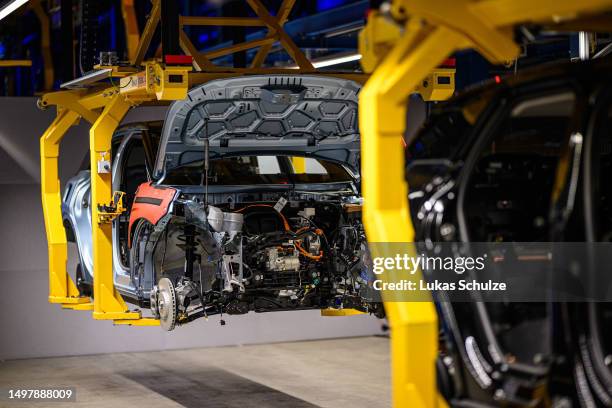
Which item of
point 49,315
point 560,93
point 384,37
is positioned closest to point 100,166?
point 49,315

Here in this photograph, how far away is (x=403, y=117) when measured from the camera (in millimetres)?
4430

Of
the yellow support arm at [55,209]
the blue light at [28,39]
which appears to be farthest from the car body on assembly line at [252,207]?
the blue light at [28,39]

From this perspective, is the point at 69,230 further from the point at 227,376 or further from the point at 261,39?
the point at 261,39

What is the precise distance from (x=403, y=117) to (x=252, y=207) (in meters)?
4.19

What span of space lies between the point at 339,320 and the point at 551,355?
8413 millimetres

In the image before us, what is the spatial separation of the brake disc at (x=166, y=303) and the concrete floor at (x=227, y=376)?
0.81 metres

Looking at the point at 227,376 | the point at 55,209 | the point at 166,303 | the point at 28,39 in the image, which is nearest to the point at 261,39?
the point at 55,209

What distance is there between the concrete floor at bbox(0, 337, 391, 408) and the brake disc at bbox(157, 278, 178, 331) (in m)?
0.81

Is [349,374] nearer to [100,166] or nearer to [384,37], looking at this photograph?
[100,166]

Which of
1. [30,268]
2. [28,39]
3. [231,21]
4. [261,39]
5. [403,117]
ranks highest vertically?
[28,39]

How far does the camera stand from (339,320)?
12.4 meters

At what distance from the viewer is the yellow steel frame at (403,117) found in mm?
4297

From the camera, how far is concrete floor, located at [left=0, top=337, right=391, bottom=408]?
8953 millimetres

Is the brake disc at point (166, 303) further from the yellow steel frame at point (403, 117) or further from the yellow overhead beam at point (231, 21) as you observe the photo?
the yellow steel frame at point (403, 117)
